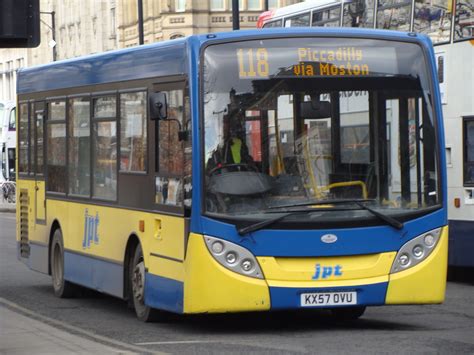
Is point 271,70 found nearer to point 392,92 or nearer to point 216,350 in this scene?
point 392,92

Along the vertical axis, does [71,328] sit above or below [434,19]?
below

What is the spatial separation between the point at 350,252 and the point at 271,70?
5.57 ft

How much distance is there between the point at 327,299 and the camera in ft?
43.6

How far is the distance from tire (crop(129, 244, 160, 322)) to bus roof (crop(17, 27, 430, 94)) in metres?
1.74

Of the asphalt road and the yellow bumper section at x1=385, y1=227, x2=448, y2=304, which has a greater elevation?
the yellow bumper section at x1=385, y1=227, x2=448, y2=304

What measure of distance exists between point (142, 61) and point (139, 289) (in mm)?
2170

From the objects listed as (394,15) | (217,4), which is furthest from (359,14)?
(217,4)

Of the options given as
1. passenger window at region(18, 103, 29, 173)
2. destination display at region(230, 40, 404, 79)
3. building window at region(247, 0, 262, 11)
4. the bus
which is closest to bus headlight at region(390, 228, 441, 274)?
the bus

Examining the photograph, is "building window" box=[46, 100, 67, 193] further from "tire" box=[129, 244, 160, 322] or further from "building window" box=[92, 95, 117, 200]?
"tire" box=[129, 244, 160, 322]

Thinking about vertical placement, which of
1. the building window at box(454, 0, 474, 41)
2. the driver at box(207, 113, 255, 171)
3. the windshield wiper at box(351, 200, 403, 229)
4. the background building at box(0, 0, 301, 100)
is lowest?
the windshield wiper at box(351, 200, 403, 229)

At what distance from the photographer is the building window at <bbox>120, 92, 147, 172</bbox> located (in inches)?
583

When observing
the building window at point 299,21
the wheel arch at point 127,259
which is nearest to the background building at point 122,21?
the building window at point 299,21

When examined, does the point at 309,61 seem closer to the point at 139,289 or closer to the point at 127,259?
the point at 139,289

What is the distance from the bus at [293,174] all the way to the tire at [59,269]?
359 centimetres
